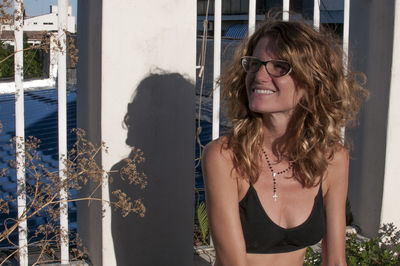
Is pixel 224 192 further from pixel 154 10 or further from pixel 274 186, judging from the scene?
pixel 154 10

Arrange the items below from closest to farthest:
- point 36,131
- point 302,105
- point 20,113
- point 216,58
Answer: point 302,105, point 20,113, point 216,58, point 36,131

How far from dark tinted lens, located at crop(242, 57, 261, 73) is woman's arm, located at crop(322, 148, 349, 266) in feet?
1.71

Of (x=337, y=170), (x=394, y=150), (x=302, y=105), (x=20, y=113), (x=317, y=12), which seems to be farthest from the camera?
(x=394, y=150)

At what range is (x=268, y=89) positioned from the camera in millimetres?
1936

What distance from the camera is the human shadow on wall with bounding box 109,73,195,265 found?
2.28 meters

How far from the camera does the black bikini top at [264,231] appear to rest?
195cm

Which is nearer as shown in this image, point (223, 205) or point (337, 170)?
point (223, 205)

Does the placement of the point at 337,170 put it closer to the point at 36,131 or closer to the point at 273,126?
the point at 273,126

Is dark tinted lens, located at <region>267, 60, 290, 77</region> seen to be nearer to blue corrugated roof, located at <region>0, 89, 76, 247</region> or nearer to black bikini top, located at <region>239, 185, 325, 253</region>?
black bikini top, located at <region>239, 185, 325, 253</region>

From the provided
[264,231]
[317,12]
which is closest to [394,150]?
[317,12]

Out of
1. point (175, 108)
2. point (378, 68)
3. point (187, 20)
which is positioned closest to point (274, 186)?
point (175, 108)

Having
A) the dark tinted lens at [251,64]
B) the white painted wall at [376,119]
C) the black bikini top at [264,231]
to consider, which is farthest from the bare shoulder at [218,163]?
the white painted wall at [376,119]

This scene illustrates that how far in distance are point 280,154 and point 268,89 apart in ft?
1.05

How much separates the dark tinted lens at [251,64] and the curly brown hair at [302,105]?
3.0 inches
